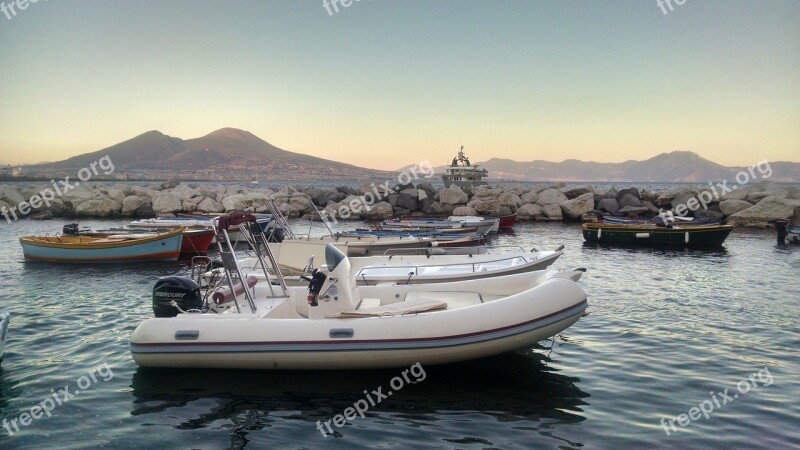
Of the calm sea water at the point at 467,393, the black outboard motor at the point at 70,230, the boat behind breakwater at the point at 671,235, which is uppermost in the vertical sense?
the black outboard motor at the point at 70,230

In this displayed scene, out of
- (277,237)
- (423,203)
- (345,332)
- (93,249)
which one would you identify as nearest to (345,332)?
(345,332)

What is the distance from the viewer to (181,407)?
7684mm

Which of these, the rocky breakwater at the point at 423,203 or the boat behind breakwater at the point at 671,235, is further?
the rocky breakwater at the point at 423,203

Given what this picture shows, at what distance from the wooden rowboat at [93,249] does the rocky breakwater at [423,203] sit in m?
21.9

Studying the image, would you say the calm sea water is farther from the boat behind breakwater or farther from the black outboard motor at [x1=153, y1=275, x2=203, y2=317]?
the boat behind breakwater

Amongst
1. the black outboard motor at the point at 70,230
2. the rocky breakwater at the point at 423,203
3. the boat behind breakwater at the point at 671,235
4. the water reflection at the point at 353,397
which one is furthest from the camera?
the rocky breakwater at the point at 423,203

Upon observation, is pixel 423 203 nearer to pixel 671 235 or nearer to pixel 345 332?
pixel 671 235

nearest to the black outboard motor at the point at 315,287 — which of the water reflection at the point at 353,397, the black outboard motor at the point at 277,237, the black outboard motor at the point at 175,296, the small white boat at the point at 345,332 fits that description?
the small white boat at the point at 345,332

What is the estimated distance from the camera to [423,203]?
1839 inches

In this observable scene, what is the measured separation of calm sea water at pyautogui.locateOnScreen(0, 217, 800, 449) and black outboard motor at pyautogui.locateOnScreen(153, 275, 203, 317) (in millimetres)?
1098

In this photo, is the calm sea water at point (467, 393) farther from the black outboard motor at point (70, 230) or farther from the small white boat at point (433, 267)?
the black outboard motor at point (70, 230)

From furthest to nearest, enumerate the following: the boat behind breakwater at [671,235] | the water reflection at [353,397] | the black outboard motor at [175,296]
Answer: the boat behind breakwater at [671,235], the black outboard motor at [175,296], the water reflection at [353,397]

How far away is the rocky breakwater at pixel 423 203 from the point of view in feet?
135

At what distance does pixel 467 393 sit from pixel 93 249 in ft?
59.5
